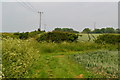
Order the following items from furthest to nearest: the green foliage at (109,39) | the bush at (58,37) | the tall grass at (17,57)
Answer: the bush at (58,37) < the green foliage at (109,39) < the tall grass at (17,57)

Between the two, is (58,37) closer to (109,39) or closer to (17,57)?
(109,39)

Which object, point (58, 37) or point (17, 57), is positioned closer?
point (17, 57)

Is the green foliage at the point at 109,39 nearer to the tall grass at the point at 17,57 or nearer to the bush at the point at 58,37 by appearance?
the bush at the point at 58,37

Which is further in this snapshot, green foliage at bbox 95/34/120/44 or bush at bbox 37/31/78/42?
bush at bbox 37/31/78/42

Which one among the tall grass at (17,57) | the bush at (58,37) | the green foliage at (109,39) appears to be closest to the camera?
the tall grass at (17,57)

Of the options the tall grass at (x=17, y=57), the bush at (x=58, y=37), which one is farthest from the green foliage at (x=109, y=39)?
the tall grass at (x=17, y=57)

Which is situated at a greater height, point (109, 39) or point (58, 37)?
point (58, 37)

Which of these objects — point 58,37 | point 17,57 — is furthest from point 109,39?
point 17,57

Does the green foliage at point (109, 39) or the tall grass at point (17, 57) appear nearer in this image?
the tall grass at point (17, 57)

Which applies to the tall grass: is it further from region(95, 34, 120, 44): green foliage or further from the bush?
region(95, 34, 120, 44): green foliage

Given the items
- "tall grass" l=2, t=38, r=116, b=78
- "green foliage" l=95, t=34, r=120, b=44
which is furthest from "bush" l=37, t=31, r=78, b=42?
"tall grass" l=2, t=38, r=116, b=78

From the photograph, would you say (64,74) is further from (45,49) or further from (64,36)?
(64,36)

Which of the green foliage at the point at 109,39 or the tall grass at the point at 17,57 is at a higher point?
the green foliage at the point at 109,39

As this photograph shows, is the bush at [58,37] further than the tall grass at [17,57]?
Yes
